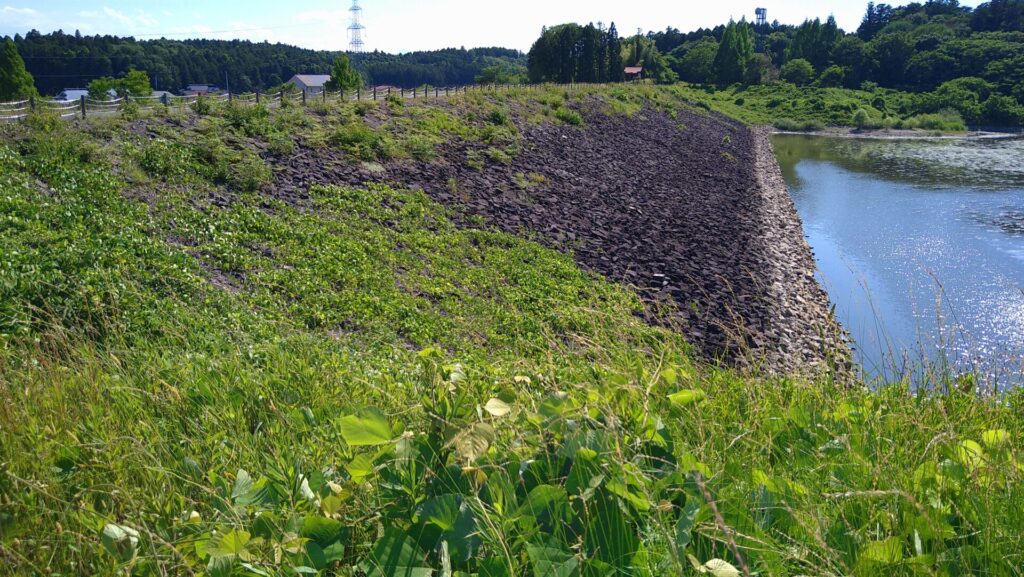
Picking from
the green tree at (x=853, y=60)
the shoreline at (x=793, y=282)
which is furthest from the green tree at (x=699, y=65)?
the shoreline at (x=793, y=282)

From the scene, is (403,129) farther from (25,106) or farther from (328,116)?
(25,106)

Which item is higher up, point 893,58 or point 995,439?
point 893,58

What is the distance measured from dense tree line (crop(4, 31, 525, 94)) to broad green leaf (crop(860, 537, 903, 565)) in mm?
120633

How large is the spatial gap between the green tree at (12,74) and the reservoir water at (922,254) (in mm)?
63729

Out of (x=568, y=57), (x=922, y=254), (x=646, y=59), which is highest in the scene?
(x=646, y=59)

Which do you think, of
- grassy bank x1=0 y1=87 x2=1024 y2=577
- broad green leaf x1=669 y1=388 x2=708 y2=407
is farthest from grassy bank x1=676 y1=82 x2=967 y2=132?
broad green leaf x1=669 y1=388 x2=708 y2=407

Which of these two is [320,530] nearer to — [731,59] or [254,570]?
[254,570]

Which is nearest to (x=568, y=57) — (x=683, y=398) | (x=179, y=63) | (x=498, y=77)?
(x=498, y=77)

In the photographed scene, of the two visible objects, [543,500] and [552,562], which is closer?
[552,562]

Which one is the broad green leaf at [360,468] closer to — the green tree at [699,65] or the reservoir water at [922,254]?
the reservoir water at [922,254]

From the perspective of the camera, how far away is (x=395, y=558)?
1908 millimetres

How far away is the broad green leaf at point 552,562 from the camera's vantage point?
5.97ft

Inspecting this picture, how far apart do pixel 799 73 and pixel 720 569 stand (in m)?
119

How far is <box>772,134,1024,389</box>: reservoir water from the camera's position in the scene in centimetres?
667
